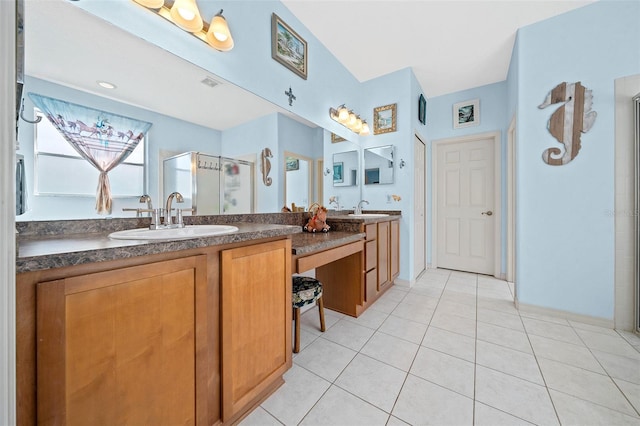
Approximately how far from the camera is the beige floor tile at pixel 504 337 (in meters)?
1.68

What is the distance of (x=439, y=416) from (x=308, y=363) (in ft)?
2.46

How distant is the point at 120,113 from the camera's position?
1.09m

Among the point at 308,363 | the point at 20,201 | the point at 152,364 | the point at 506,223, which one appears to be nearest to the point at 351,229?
the point at 308,363

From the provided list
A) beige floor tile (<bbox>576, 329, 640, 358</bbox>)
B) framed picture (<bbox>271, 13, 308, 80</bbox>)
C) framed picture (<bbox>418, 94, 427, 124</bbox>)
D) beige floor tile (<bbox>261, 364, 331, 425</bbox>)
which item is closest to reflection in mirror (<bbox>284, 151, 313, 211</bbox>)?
framed picture (<bbox>271, 13, 308, 80</bbox>)

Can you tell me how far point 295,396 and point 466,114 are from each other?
12.9 feet

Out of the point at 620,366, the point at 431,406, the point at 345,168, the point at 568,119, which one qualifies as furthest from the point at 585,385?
the point at 345,168

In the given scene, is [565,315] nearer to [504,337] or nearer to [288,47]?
[504,337]

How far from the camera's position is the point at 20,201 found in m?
0.84

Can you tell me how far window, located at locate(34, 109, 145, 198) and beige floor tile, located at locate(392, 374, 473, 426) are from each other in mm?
1723

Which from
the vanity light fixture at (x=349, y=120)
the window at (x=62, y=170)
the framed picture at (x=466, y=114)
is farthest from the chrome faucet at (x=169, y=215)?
the framed picture at (x=466, y=114)

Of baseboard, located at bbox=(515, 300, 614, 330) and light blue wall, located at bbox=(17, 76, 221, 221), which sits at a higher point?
light blue wall, located at bbox=(17, 76, 221, 221)

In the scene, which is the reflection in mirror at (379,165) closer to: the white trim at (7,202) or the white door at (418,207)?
the white door at (418,207)

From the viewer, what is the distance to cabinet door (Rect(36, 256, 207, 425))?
59 centimetres

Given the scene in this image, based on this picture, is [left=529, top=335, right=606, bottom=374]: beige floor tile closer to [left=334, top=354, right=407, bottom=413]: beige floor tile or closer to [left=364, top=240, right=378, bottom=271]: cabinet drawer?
[left=334, top=354, right=407, bottom=413]: beige floor tile
